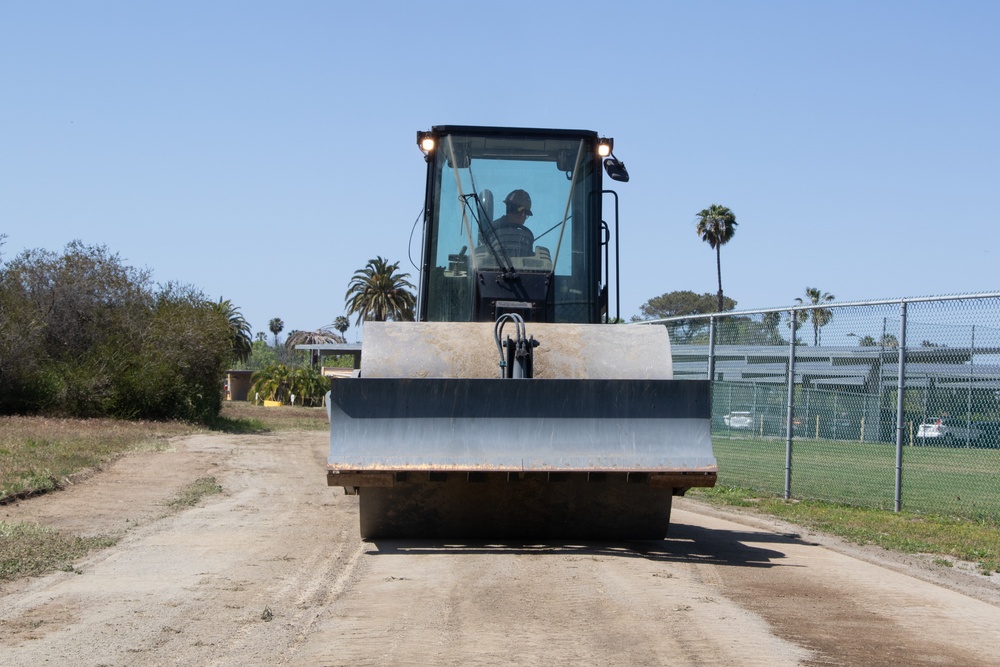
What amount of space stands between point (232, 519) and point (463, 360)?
349 cm

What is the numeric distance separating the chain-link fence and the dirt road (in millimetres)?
2017

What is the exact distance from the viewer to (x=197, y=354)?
30.9m

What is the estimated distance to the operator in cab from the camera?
9.12m

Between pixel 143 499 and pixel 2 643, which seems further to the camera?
pixel 143 499

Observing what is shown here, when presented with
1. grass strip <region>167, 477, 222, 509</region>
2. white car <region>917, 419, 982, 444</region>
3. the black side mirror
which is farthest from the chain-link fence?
grass strip <region>167, 477, 222, 509</region>

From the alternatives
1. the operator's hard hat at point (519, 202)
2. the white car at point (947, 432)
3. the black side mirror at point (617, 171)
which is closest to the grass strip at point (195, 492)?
the operator's hard hat at point (519, 202)

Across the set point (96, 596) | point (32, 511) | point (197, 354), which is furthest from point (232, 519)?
point (197, 354)

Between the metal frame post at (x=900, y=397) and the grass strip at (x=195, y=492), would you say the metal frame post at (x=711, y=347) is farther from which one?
the grass strip at (x=195, y=492)

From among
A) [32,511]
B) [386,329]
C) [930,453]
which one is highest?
[386,329]

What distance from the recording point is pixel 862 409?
11.6 metres

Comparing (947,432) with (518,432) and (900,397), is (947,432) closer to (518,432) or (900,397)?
(900,397)

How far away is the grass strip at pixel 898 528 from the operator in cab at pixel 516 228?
151 inches

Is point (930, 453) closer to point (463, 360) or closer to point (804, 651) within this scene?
point (463, 360)

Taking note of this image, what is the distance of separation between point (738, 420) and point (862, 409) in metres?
3.16
